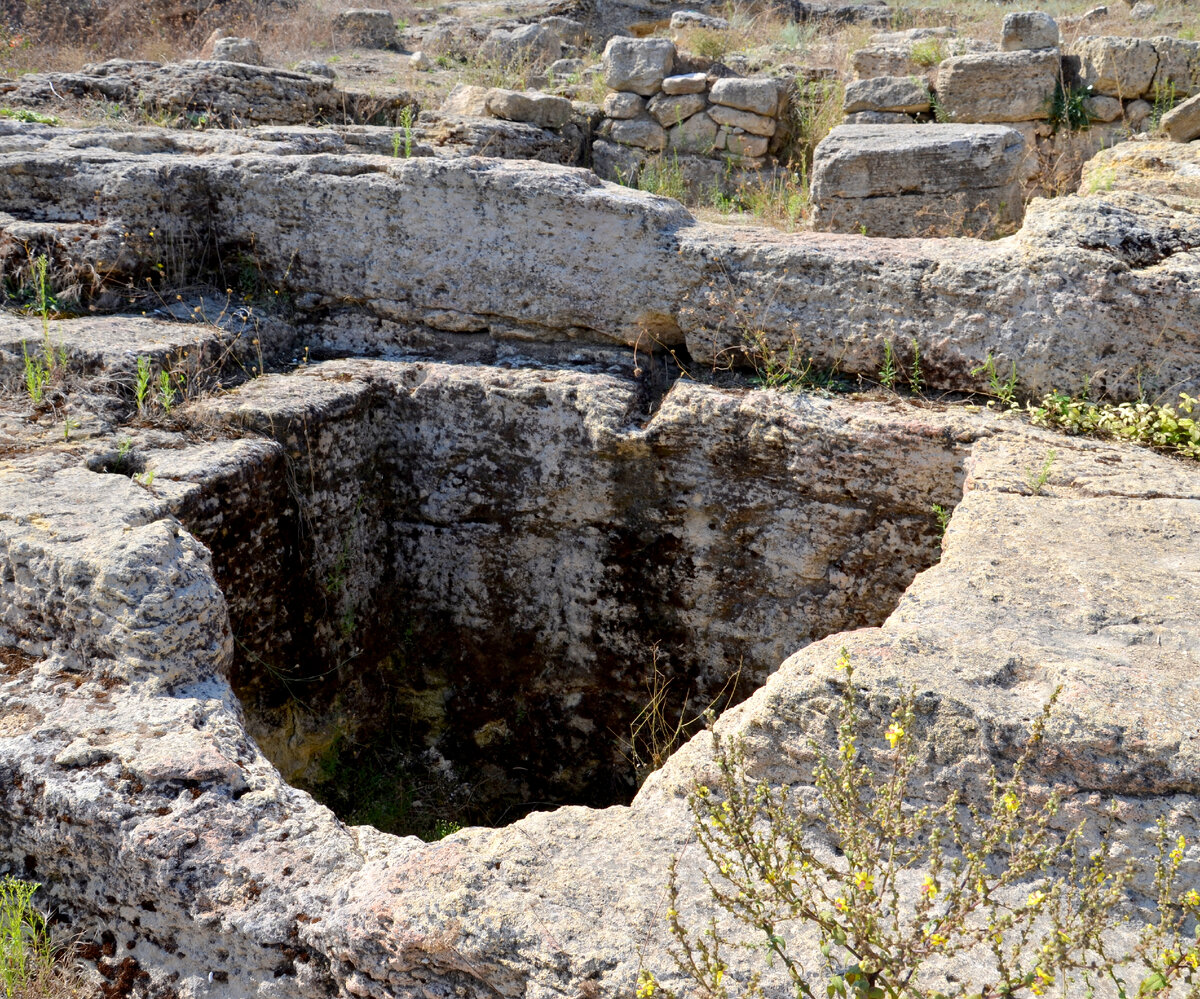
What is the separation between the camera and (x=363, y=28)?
11.4 metres

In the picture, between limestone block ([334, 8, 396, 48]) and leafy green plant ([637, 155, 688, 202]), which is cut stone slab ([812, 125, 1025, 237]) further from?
limestone block ([334, 8, 396, 48])

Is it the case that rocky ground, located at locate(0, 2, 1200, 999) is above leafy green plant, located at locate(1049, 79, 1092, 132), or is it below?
below

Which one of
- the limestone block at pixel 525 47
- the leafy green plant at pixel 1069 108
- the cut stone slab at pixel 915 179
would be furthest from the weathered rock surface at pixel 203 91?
the leafy green plant at pixel 1069 108

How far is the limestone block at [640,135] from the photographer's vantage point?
26.1 ft

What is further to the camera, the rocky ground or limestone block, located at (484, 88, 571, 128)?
limestone block, located at (484, 88, 571, 128)

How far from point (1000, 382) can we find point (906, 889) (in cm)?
214

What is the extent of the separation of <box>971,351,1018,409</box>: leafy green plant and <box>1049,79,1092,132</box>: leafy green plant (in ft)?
15.8

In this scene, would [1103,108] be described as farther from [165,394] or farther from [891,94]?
[165,394]

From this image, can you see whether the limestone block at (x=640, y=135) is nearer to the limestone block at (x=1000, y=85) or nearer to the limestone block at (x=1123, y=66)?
the limestone block at (x=1000, y=85)

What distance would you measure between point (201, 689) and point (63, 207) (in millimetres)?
2724

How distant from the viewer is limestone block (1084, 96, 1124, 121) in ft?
23.5

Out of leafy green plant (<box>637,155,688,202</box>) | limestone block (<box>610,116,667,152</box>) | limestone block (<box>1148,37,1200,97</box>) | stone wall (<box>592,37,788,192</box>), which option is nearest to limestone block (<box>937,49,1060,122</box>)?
limestone block (<box>1148,37,1200,97</box>)

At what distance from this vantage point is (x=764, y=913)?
68.4 inches

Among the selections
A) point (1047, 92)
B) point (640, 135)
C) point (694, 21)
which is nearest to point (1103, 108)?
point (1047, 92)
